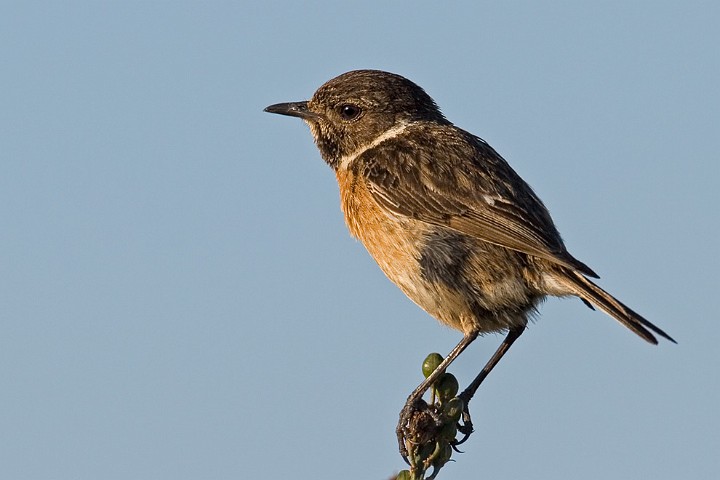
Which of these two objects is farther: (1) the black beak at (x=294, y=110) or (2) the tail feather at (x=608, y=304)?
(1) the black beak at (x=294, y=110)

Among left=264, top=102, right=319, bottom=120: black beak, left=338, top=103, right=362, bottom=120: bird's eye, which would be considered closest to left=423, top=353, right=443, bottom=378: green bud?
left=338, top=103, right=362, bottom=120: bird's eye

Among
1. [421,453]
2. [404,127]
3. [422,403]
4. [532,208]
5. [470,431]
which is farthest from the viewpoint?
[404,127]

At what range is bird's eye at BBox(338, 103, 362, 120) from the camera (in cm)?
894

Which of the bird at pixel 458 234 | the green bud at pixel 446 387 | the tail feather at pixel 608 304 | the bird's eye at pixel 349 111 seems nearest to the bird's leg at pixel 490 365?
the bird at pixel 458 234

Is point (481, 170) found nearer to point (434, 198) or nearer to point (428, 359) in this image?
point (434, 198)

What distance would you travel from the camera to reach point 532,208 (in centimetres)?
772

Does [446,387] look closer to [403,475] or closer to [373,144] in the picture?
[403,475]

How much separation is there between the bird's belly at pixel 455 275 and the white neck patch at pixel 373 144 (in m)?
1.13

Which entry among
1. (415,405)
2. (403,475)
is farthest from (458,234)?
(403,475)

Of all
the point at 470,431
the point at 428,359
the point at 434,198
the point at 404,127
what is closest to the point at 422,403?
the point at 428,359

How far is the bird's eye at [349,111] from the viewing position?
29.3 ft

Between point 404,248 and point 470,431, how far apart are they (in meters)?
1.32

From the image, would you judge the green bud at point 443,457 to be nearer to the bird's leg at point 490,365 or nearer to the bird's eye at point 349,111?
the bird's leg at point 490,365

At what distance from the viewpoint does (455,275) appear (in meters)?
7.30
